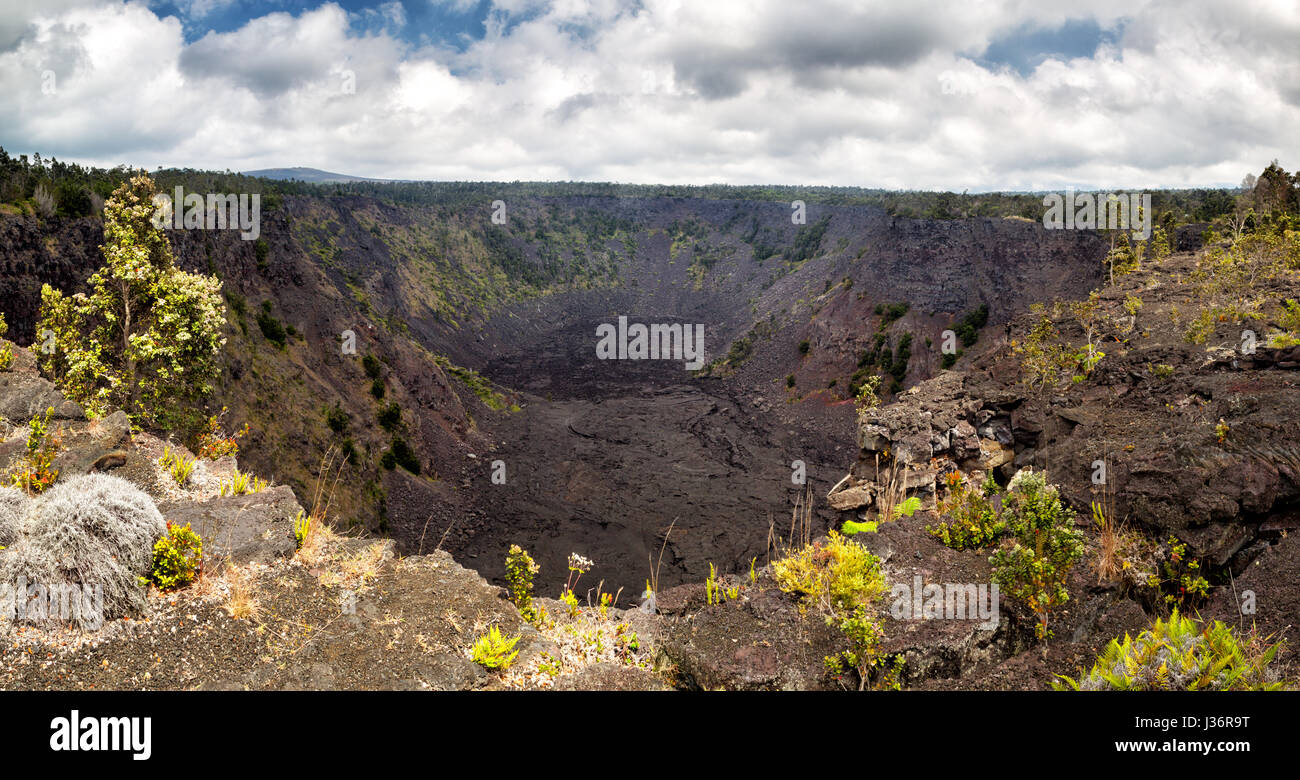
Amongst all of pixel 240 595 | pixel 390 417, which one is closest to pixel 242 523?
pixel 240 595

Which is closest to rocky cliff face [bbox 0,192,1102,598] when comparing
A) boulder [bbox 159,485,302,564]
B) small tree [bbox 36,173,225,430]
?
small tree [bbox 36,173,225,430]

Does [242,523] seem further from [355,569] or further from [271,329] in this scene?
[271,329]

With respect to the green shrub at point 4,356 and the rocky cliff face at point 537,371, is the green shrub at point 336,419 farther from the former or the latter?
the green shrub at point 4,356

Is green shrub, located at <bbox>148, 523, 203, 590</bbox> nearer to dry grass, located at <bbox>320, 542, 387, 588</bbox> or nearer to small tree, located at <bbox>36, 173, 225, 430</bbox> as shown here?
dry grass, located at <bbox>320, 542, 387, 588</bbox>

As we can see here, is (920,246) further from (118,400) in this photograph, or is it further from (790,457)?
(118,400)

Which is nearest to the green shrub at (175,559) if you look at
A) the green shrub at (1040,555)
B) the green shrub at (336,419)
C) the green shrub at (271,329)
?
the green shrub at (1040,555)

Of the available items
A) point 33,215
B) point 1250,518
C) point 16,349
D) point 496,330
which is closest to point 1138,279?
point 1250,518
